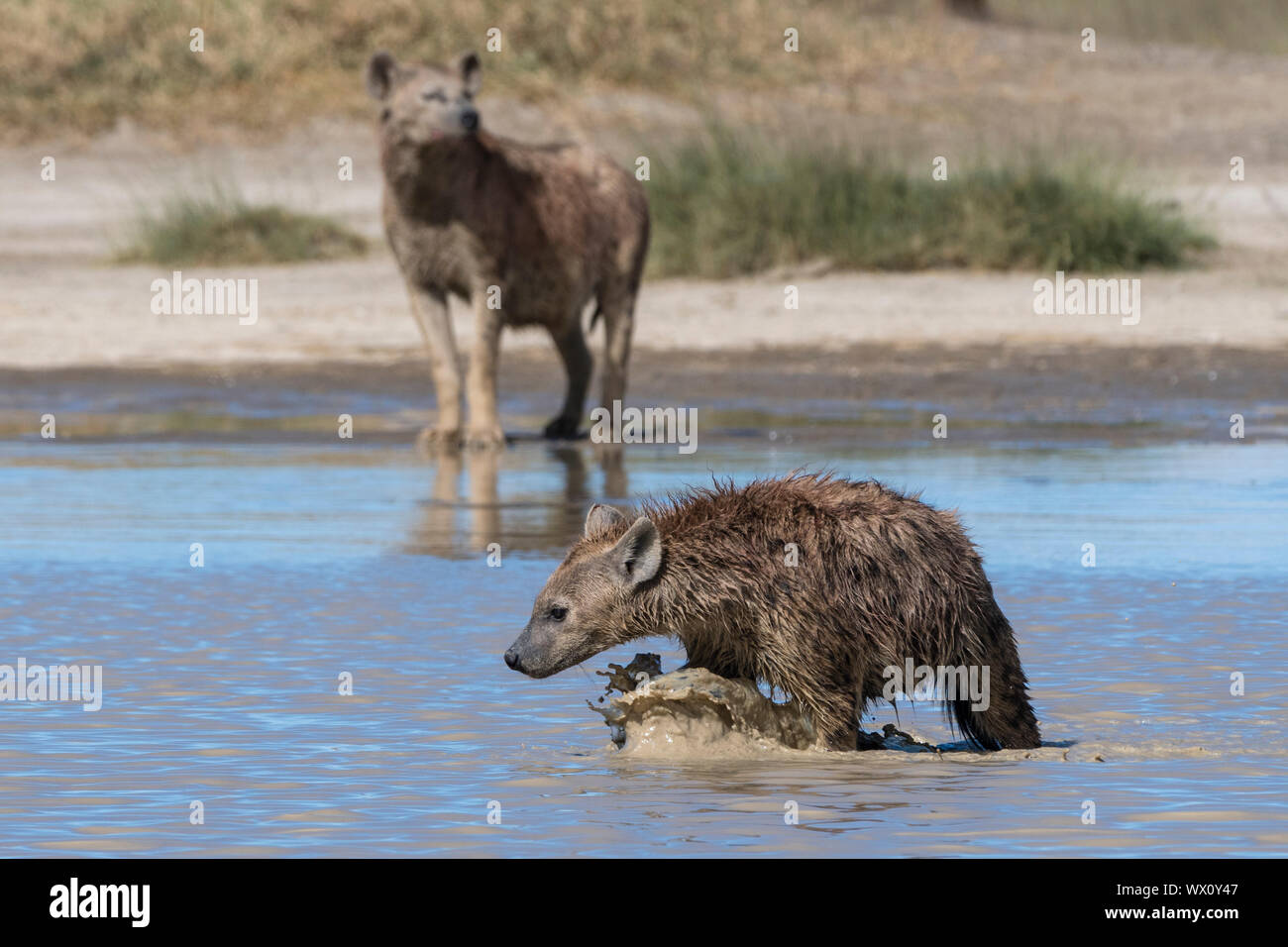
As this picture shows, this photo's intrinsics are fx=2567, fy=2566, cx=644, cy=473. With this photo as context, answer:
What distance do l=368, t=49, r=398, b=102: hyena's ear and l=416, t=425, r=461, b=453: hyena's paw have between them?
199cm

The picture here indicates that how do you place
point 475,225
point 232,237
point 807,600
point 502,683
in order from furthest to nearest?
1. point 232,237
2. point 475,225
3. point 502,683
4. point 807,600

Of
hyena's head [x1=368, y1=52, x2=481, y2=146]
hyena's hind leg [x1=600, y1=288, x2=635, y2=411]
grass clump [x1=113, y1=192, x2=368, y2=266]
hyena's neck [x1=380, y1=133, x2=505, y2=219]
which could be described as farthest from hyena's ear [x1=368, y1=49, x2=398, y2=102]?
grass clump [x1=113, y1=192, x2=368, y2=266]

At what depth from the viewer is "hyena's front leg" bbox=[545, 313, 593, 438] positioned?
53.5 feet

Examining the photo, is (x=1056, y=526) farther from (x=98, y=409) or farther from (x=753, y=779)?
(x=98, y=409)

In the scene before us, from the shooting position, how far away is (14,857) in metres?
6.15

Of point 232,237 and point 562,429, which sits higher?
point 232,237

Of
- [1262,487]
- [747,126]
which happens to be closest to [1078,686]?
[1262,487]

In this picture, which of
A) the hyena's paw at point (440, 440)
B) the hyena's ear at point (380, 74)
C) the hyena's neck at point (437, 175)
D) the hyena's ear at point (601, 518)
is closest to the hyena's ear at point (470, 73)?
the hyena's neck at point (437, 175)

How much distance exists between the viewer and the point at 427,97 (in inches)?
585

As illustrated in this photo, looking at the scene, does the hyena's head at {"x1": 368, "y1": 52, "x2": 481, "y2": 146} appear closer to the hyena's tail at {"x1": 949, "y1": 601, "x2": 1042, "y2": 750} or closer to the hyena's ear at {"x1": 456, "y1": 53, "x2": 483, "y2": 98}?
the hyena's ear at {"x1": 456, "y1": 53, "x2": 483, "y2": 98}

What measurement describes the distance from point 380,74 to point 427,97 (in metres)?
0.32

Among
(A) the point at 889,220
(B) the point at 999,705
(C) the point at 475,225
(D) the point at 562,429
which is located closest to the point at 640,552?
(B) the point at 999,705

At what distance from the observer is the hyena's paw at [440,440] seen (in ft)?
50.3

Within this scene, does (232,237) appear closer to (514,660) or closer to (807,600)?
(514,660)
